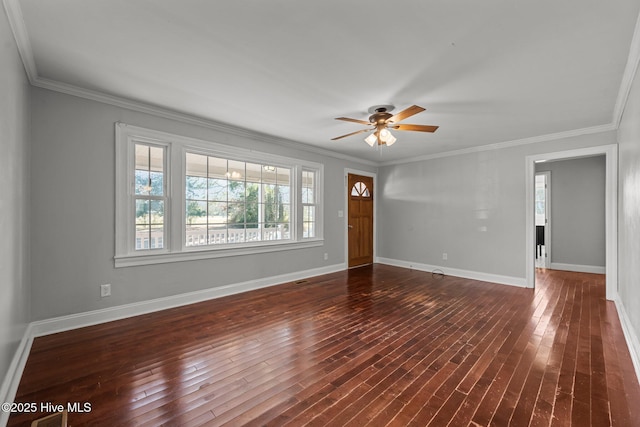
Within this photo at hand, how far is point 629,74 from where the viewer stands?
7.98ft

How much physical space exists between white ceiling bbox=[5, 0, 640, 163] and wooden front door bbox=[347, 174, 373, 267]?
9.40 feet

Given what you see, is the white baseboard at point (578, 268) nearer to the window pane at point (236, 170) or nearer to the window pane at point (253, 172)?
the window pane at point (253, 172)

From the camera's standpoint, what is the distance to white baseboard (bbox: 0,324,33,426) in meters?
1.68

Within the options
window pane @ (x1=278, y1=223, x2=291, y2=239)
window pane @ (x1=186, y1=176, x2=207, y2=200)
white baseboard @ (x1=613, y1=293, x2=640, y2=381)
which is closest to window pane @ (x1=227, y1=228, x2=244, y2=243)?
window pane @ (x1=186, y1=176, x2=207, y2=200)

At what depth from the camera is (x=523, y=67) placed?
240cm

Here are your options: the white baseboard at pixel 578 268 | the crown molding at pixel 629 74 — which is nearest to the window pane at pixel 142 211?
the crown molding at pixel 629 74

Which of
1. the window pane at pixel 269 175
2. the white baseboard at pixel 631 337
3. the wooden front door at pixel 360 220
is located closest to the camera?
the white baseboard at pixel 631 337

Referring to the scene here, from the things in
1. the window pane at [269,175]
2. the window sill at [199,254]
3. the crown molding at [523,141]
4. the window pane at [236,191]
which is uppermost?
the crown molding at [523,141]

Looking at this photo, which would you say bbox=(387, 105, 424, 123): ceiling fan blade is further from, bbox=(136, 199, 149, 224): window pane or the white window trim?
bbox=(136, 199, 149, 224): window pane

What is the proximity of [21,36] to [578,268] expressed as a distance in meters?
8.80

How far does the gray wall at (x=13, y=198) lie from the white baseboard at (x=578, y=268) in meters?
8.34

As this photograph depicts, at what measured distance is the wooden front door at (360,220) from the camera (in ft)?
20.4

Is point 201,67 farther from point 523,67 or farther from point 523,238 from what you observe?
point 523,238

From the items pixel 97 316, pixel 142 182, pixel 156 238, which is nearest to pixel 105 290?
pixel 97 316
